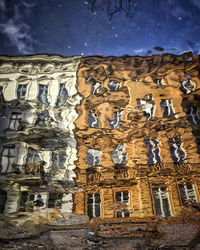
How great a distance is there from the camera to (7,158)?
5652mm

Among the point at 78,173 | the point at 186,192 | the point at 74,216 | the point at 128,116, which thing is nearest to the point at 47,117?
the point at 78,173

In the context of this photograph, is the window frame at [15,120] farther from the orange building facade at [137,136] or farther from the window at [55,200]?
the window at [55,200]

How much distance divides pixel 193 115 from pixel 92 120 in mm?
3024

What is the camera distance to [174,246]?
4.21 m

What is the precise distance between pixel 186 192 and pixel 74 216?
2.71 metres

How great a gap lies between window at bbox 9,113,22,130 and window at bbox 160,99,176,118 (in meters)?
4.37

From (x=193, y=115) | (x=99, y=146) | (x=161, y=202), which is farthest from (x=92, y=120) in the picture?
(x=193, y=115)

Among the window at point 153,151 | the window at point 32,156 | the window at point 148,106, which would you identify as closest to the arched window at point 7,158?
the window at point 32,156

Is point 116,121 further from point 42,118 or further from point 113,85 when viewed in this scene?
point 42,118

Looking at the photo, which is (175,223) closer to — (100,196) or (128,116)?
(100,196)

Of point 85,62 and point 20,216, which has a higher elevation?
point 85,62

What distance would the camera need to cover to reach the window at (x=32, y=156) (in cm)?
566

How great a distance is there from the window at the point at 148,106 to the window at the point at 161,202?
213cm

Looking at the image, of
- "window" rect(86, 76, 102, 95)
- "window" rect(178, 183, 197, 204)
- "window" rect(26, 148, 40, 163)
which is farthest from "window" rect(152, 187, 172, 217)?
"window" rect(86, 76, 102, 95)
